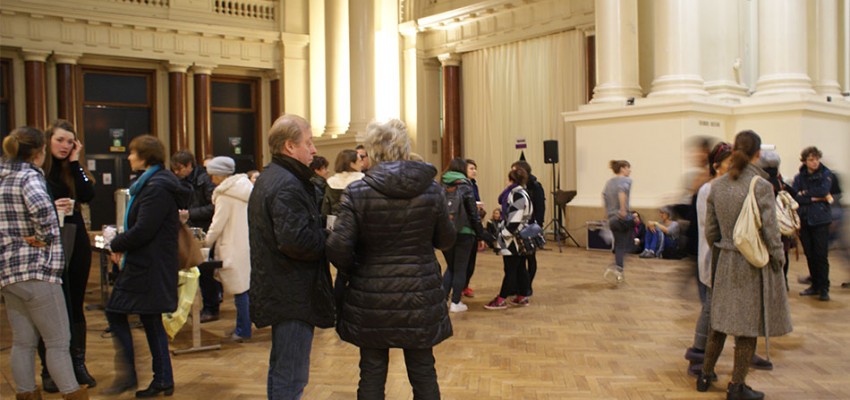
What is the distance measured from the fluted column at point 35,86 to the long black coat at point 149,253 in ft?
42.6

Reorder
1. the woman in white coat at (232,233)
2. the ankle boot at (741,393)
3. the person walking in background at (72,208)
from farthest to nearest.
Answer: the woman in white coat at (232,233) < the person walking in background at (72,208) < the ankle boot at (741,393)

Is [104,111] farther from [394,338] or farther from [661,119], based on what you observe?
[394,338]

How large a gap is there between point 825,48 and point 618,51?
4005mm

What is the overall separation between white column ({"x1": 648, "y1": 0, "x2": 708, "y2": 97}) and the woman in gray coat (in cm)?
809

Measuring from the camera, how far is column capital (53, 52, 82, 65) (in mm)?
15773

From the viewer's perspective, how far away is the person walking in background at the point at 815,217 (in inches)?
293

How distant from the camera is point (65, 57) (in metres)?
15.9

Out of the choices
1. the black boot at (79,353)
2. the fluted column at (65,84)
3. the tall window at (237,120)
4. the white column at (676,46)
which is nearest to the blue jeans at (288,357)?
the black boot at (79,353)

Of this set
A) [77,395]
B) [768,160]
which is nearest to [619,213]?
[768,160]

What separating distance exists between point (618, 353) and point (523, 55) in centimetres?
1156

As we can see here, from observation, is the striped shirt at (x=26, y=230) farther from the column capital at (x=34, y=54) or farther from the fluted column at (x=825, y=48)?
the column capital at (x=34, y=54)

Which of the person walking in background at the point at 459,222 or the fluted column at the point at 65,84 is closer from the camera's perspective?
the person walking in background at the point at 459,222

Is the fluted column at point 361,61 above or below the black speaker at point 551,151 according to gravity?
above

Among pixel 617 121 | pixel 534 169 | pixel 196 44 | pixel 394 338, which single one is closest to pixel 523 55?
pixel 534 169
